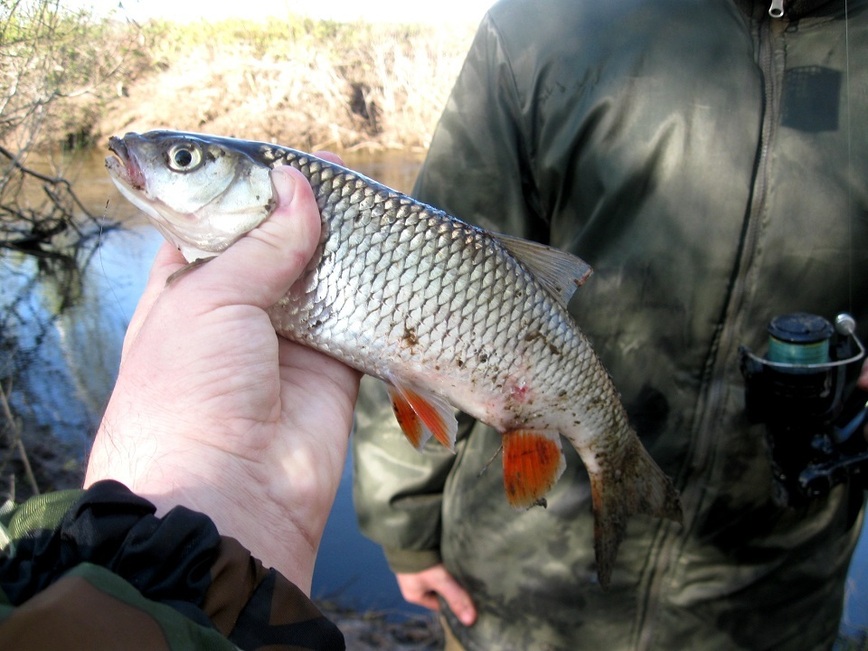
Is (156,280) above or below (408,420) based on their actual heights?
above

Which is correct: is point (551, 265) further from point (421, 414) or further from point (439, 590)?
point (439, 590)

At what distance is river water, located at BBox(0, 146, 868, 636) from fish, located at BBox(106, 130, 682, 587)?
774mm

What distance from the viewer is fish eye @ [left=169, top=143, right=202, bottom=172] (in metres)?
1.41

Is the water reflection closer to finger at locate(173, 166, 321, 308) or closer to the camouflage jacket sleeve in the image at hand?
finger at locate(173, 166, 321, 308)

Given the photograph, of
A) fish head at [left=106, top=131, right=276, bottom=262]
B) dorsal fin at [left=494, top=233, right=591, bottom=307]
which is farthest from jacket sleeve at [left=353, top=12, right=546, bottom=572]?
fish head at [left=106, top=131, right=276, bottom=262]

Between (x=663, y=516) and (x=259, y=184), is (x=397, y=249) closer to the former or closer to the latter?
(x=259, y=184)

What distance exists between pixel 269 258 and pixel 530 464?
2.39ft

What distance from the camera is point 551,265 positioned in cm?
146

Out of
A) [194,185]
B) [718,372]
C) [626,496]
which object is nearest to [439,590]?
[626,496]

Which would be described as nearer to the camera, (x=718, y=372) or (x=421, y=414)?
(x=421, y=414)

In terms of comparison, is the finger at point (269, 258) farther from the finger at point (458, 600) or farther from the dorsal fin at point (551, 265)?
the finger at point (458, 600)

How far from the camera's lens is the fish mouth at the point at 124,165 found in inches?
54.3

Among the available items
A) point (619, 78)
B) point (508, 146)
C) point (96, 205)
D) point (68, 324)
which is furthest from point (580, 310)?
point (96, 205)

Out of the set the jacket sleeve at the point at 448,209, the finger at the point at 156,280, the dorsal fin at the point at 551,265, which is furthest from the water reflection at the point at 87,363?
the dorsal fin at the point at 551,265
